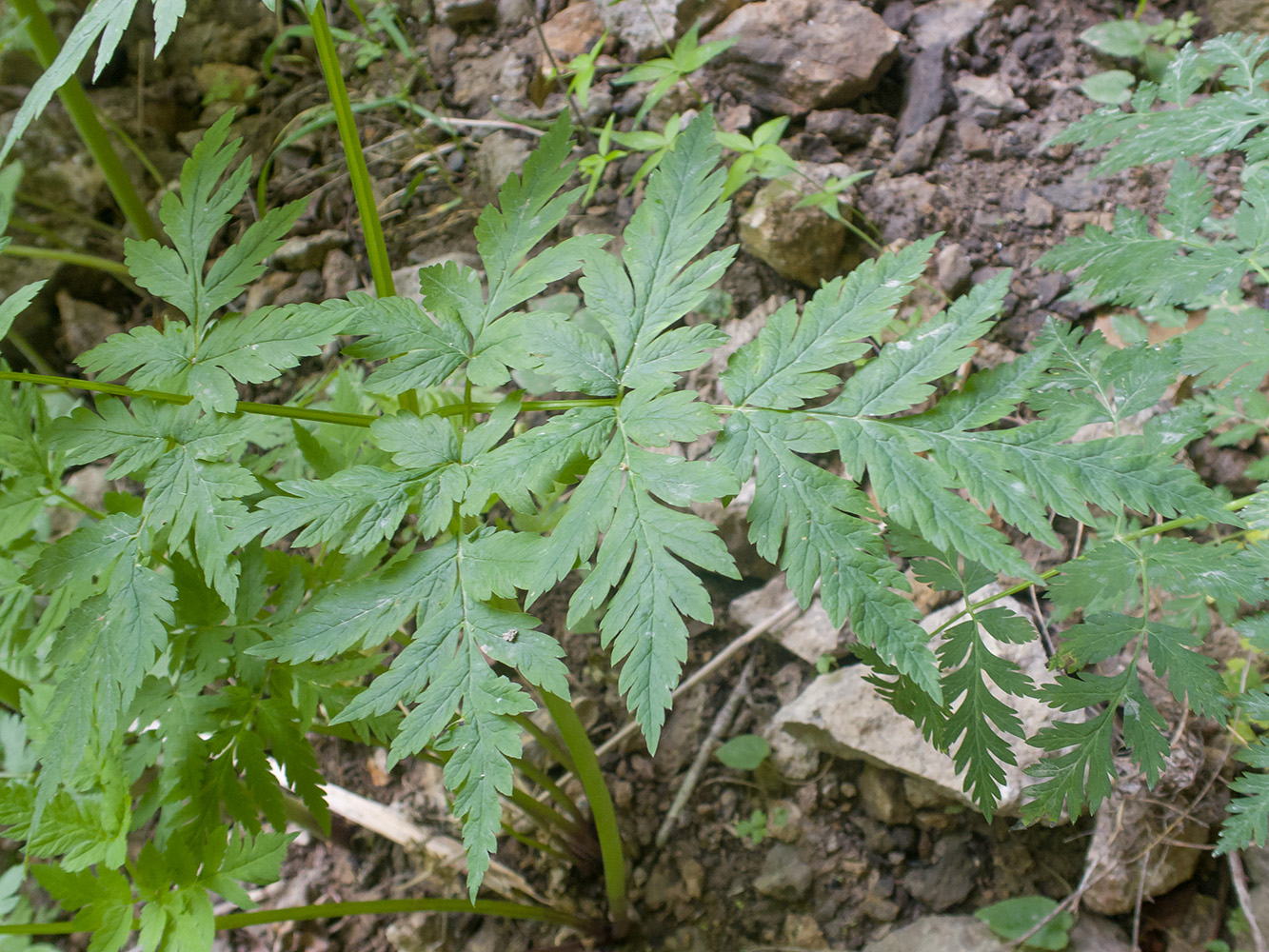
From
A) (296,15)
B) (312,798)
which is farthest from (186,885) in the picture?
(296,15)

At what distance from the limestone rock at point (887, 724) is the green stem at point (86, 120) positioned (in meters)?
2.88

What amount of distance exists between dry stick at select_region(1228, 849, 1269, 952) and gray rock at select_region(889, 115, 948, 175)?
2248 millimetres

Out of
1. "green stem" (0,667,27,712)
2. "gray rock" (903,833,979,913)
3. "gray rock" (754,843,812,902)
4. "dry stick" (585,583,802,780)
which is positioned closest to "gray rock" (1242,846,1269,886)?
"gray rock" (903,833,979,913)

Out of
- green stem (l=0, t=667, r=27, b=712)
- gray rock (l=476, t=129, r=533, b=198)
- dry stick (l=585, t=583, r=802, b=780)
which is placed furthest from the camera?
gray rock (l=476, t=129, r=533, b=198)

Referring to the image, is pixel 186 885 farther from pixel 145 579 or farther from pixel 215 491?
pixel 215 491

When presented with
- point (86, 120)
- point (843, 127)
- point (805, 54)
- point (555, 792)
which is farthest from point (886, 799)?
point (86, 120)

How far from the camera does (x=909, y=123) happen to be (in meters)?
2.88

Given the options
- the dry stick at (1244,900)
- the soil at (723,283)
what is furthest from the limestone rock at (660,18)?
the dry stick at (1244,900)

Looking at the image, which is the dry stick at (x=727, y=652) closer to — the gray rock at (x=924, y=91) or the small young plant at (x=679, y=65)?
the small young plant at (x=679, y=65)

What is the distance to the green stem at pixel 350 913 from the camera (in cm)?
147

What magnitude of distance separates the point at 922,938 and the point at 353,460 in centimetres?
187

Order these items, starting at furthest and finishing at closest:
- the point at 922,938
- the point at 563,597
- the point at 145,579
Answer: the point at 563,597 < the point at 922,938 < the point at 145,579

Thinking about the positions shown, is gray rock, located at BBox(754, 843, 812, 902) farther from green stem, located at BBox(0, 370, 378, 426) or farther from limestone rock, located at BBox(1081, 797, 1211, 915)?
green stem, located at BBox(0, 370, 378, 426)

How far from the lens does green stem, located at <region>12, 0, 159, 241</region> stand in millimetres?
2525
